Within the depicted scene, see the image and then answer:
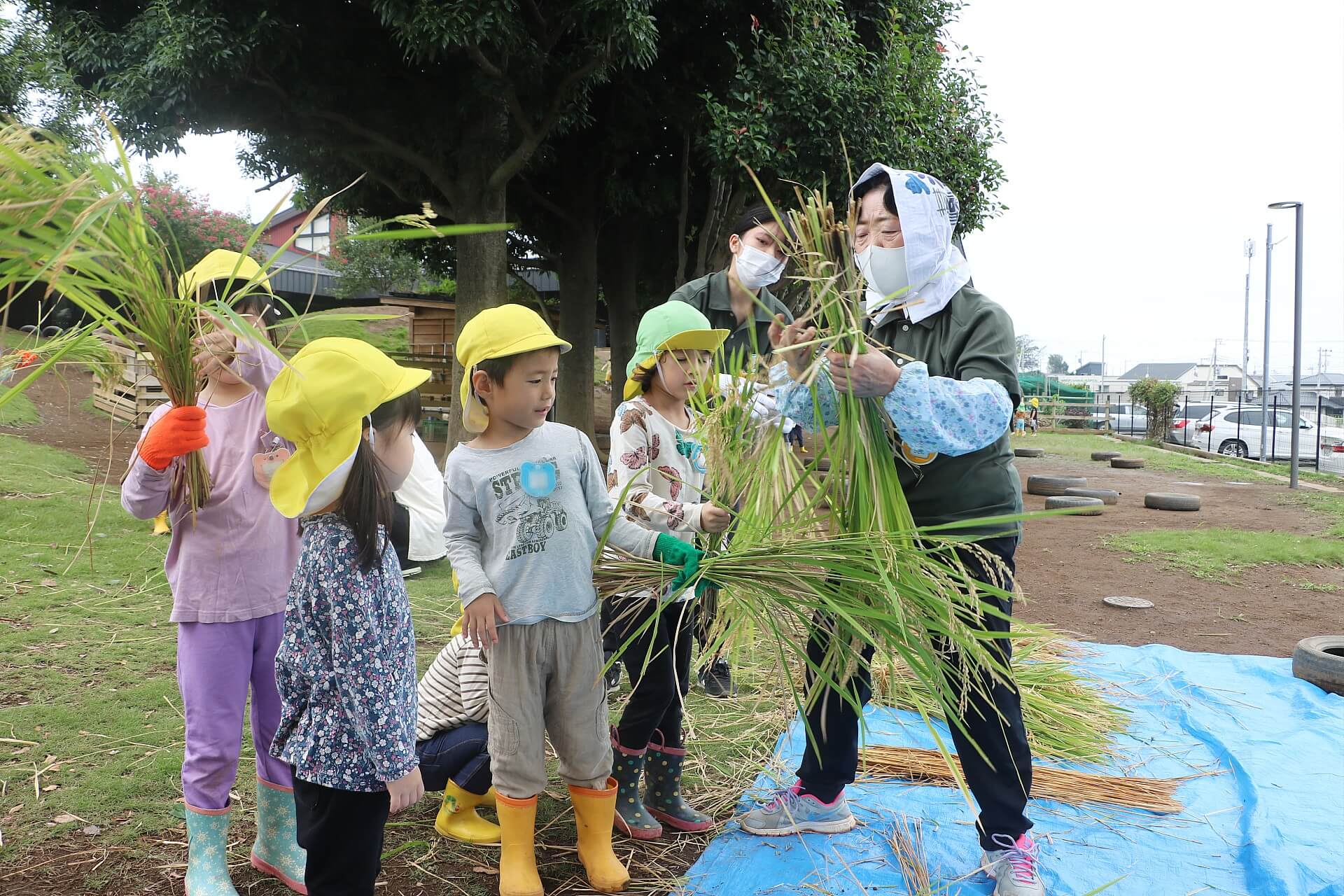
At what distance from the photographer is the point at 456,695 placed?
8.15 ft

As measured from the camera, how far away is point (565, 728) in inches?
86.5

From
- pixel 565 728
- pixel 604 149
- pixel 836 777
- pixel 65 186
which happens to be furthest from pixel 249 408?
pixel 604 149

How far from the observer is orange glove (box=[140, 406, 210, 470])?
6.19ft

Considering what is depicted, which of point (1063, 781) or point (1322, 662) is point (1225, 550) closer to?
point (1322, 662)

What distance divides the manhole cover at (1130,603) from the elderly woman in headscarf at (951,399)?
3.62 m

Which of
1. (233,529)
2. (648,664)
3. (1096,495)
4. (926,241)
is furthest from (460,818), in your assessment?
(1096,495)

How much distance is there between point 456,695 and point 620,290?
1051 centimetres

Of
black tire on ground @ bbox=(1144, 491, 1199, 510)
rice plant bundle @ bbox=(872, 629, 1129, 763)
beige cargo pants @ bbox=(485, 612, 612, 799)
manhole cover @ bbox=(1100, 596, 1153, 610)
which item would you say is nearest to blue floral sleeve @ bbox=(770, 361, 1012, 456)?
beige cargo pants @ bbox=(485, 612, 612, 799)

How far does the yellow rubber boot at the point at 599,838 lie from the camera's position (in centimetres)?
222

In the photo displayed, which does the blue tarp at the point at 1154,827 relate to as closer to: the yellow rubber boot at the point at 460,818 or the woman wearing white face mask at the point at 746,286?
the yellow rubber boot at the point at 460,818

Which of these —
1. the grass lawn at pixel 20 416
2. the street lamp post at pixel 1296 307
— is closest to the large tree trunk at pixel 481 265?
the grass lawn at pixel 20 416

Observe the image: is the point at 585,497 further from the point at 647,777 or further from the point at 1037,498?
the point at 1037,498

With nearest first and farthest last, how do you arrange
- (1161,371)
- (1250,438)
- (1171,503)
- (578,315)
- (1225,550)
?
(1225,550), (1171,503), (578,315), (1250,438), (1161,371)

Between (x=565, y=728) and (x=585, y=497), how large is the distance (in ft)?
1.80
